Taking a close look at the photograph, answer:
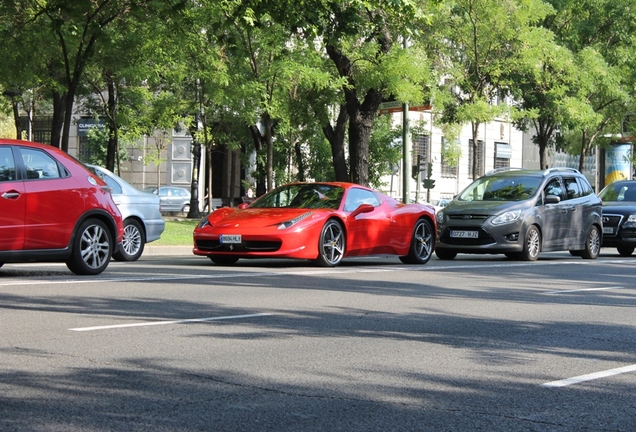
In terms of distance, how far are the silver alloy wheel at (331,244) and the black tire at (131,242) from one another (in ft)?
10.6

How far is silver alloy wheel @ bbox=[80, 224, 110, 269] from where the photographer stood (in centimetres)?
1248

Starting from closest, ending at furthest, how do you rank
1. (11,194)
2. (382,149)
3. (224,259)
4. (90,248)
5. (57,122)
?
(11,194) < (90,248) < (224,259) < (57,122) < (382,149)

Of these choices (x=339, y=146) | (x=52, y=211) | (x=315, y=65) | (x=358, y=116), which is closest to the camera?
(x=52, y=211)

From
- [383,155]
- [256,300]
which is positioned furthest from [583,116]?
[256,300]

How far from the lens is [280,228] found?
1516 cm

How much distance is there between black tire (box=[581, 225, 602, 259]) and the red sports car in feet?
14.2

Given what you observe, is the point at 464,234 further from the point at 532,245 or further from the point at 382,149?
the point at 382,149

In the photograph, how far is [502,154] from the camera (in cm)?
6812

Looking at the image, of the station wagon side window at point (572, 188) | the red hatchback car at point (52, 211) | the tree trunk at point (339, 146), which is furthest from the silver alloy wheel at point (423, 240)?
the tree trunk at point (339, 146)

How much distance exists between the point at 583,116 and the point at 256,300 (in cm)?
2844

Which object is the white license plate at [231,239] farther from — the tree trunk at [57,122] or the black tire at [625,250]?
the tree trunk at [57,122]

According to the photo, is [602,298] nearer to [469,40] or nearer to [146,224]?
[146,224]

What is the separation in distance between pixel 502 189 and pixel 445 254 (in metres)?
1.66

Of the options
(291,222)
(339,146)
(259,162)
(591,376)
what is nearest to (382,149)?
(259,162)
